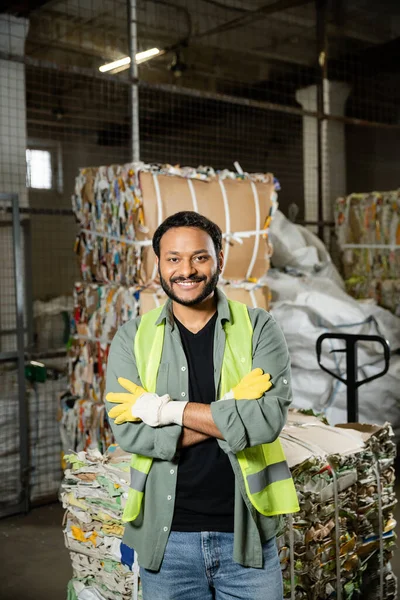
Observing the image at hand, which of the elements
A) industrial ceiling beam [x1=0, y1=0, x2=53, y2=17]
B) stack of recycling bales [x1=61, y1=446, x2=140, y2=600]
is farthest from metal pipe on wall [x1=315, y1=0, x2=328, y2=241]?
stack of recycling bales [x1=61, y1=446, x2=140, y2=600]

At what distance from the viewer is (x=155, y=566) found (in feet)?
7.02

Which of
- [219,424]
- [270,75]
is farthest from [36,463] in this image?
[270,75]

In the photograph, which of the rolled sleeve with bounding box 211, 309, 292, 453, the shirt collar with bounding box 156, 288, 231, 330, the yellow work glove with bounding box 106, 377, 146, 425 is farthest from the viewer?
the shirt collar with bounding box 156, 288, 231, 330

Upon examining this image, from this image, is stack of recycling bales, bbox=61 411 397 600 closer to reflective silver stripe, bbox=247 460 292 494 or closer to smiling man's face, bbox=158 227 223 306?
reflective silver stripe, bbox=247 460 292 494

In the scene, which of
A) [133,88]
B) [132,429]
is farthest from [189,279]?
[133,88]

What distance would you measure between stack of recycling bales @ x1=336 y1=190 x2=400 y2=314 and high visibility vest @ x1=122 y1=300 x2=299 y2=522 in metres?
5.16

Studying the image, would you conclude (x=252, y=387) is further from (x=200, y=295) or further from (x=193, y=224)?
(x=193, y=224)

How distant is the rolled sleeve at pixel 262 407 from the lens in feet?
6.66

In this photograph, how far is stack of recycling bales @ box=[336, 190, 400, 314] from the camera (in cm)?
723

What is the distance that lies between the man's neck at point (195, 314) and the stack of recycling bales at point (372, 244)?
517cm

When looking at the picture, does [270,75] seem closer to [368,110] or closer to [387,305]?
[368,110]

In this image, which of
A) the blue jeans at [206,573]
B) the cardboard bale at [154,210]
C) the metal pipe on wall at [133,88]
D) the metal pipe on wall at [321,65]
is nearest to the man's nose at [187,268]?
the blue jeans at [206,573]

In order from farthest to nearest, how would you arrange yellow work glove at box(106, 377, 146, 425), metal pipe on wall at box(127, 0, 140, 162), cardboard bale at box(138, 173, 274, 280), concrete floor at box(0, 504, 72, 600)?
metal pipe on wall at box(127, 0, 140, 162) < cardboard bale at box(138, 173, 274, 280) < concrete floor at box(0, 504, 72, 600) < yellow work glove at box(106, 377, 146, 425)

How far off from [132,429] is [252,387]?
1.27 ft
